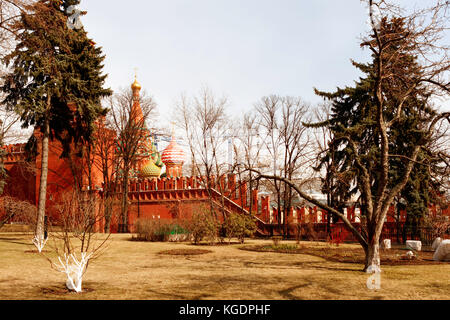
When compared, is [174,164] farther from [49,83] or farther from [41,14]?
[41,14]

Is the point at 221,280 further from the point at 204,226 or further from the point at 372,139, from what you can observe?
the point at 372,139

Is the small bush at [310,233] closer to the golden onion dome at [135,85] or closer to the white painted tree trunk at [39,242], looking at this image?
the white painted tree trunk at [39,242]

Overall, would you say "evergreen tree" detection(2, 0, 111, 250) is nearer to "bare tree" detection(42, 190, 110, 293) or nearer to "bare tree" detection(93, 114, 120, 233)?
"bare tree" detection(42, 190, 110, 293)

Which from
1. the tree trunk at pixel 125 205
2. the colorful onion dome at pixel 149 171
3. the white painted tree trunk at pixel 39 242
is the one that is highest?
A: the colorful onion dome at pixel 149 171

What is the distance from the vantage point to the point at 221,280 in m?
8.59

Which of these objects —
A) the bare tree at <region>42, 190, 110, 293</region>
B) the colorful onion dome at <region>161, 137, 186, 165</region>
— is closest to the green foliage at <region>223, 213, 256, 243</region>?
the bare tree at <region>42, 190, 110, 293</region>

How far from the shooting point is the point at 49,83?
57.2 ft

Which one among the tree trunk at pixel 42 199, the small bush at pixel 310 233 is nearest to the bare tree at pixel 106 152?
the tree trunk at pixel 42 199

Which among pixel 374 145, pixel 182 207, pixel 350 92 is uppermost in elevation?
pixel 350 92

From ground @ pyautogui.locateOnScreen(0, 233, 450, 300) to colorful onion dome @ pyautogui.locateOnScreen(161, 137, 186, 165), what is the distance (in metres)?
34.7

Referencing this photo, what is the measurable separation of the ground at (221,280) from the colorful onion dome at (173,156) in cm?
3475

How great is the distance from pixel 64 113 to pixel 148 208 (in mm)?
14001

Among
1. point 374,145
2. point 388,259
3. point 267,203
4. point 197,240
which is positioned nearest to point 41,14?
point 197,240

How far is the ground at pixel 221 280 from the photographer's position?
6.97 meters
